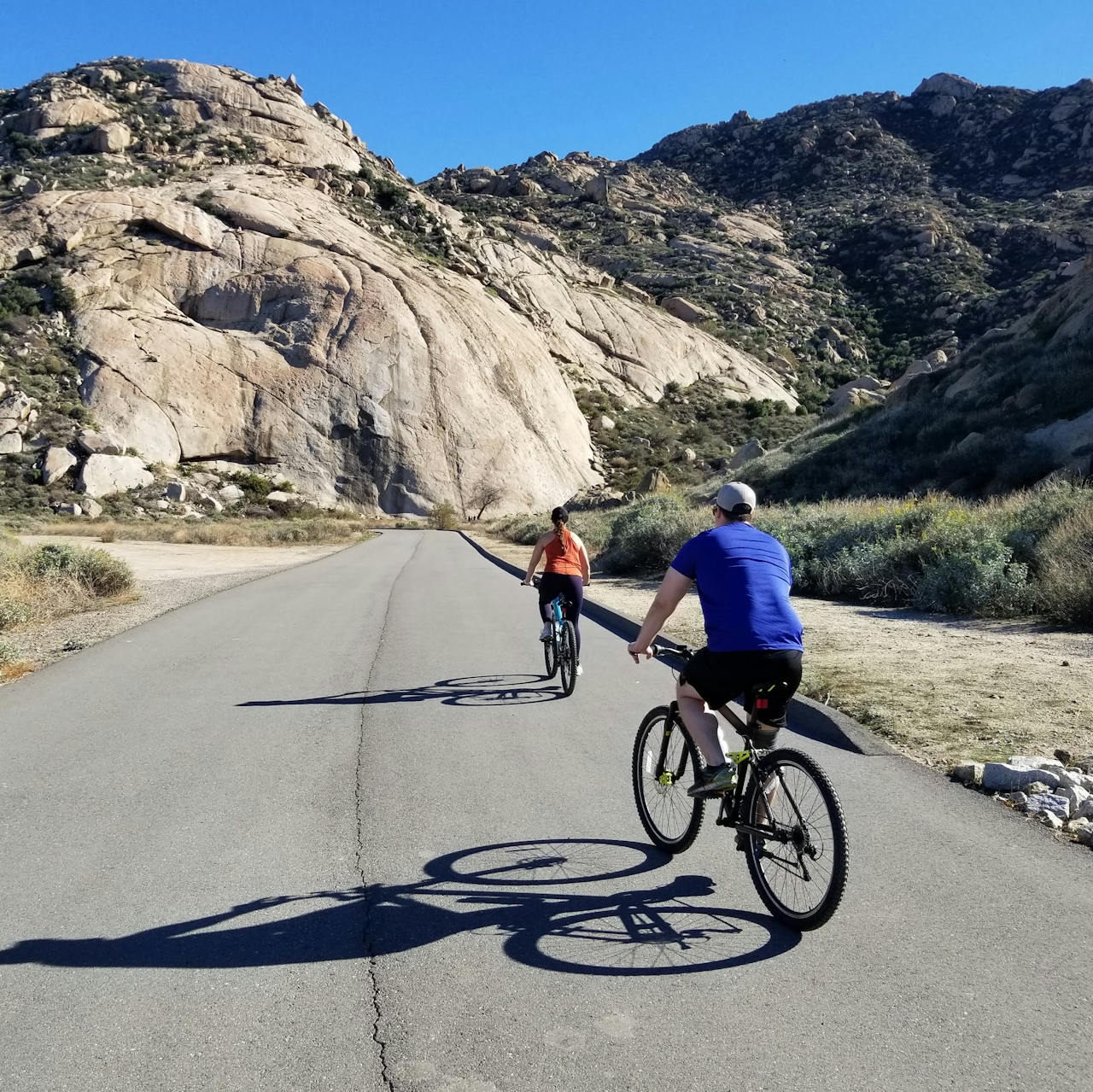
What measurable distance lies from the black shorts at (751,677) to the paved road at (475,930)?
0.87 meters

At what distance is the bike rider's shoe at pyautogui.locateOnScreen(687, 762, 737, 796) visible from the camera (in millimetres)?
4043

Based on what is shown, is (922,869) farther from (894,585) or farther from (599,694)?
(894,585)

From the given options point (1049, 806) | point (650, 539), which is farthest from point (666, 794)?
point (650, 539)

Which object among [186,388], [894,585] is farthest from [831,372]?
[894,585]

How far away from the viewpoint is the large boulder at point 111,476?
160 feet

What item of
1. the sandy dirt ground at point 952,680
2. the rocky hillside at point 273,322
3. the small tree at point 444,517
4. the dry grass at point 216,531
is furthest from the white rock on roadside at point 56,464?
the sandy dirt ground at point 952,680

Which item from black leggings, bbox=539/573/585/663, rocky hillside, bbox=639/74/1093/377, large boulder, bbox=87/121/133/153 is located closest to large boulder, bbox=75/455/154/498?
large boulder, bbox=87/121/133/153

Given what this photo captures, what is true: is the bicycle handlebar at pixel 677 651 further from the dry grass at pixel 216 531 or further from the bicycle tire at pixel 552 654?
the dry grass at pixel 216 531

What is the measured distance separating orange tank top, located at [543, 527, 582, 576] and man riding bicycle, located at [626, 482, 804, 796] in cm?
512

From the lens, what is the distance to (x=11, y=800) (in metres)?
5.27

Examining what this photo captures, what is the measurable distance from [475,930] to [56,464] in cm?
5218

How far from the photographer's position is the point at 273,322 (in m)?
63.1

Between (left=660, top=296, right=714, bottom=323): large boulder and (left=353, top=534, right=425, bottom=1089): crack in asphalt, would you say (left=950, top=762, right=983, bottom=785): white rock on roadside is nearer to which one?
(left=353, top=534, right=425, bottom=1089): crack in asphalt

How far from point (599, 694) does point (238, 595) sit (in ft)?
38.1
